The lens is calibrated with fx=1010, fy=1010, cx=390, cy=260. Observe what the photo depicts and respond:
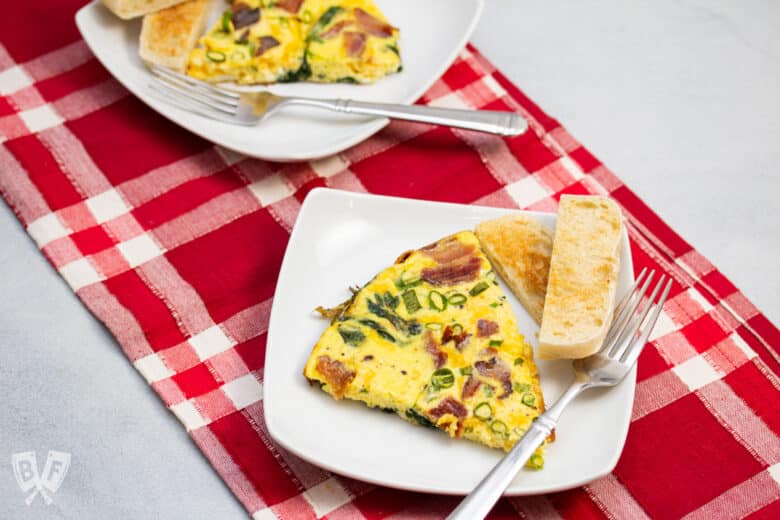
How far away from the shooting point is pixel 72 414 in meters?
2.93

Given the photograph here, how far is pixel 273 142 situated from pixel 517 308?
1137mm

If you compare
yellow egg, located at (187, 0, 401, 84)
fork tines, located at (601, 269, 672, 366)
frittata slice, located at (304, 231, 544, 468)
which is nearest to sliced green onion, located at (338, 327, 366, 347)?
frittata slice, located at (304, 231, 544, 468)

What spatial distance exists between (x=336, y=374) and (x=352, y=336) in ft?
0.42

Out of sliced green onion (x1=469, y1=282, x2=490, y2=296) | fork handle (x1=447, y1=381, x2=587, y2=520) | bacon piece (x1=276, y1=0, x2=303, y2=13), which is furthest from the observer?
bacon piece (x1=276, y1=0, x2=303, y2=13)

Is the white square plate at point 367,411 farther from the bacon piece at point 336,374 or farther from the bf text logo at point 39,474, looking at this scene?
the bf text logo at point 39,474

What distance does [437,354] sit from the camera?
2.73 m

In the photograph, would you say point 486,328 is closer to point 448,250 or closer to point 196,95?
point 448,250

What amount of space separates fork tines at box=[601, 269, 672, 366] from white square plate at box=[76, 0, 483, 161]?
113 cm

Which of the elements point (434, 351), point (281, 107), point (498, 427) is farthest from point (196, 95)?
point (498, 427)

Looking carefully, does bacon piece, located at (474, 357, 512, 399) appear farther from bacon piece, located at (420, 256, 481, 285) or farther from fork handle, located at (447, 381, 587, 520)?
bacon piece, located at (420, 256, 481, 285)

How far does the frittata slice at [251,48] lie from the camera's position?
3.72m

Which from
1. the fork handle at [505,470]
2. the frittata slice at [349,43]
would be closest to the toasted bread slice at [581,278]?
the fork handle at [505,470]

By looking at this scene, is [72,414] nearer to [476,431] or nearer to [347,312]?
[347,312]

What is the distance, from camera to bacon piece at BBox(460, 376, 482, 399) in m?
2.65
